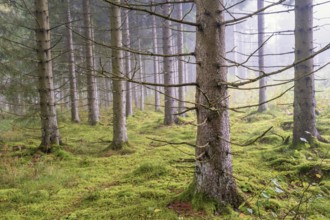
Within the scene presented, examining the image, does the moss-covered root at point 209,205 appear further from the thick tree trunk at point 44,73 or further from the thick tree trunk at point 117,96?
the thick tree trunk at point 44,73

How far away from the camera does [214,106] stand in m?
3.33

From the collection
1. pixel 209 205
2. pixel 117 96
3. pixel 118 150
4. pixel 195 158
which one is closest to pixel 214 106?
pixel 195 158

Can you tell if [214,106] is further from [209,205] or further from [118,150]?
[118,150]

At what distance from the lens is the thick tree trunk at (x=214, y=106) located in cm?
336

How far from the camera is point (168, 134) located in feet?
37.4

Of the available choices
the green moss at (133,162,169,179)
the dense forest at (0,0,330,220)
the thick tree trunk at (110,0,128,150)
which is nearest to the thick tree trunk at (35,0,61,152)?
the dense forest at (0,0,330,220)

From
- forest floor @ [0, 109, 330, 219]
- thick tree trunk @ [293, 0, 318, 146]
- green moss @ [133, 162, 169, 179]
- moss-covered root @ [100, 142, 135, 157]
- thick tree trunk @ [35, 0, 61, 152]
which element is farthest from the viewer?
moss-covered root @ [100, 142, 135, 157]

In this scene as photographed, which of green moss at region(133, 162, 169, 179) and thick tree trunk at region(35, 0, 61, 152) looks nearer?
green moss at region(133, 162, 169, 179)

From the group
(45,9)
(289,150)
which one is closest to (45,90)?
(45,9)

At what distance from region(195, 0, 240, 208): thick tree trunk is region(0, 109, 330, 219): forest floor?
0.67 ft

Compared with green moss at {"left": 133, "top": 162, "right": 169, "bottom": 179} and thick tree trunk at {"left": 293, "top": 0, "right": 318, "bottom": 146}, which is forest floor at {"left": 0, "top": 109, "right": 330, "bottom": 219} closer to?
green moss at {"left": 133, "top": 162, "right": 169, "bottom": 179}

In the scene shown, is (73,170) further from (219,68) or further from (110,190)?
(219,68)

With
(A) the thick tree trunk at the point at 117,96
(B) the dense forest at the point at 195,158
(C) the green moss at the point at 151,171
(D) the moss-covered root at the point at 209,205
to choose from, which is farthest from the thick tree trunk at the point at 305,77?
(A) the thick tree trunk at the point at 117,96

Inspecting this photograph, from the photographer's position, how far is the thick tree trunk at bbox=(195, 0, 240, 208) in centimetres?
336
